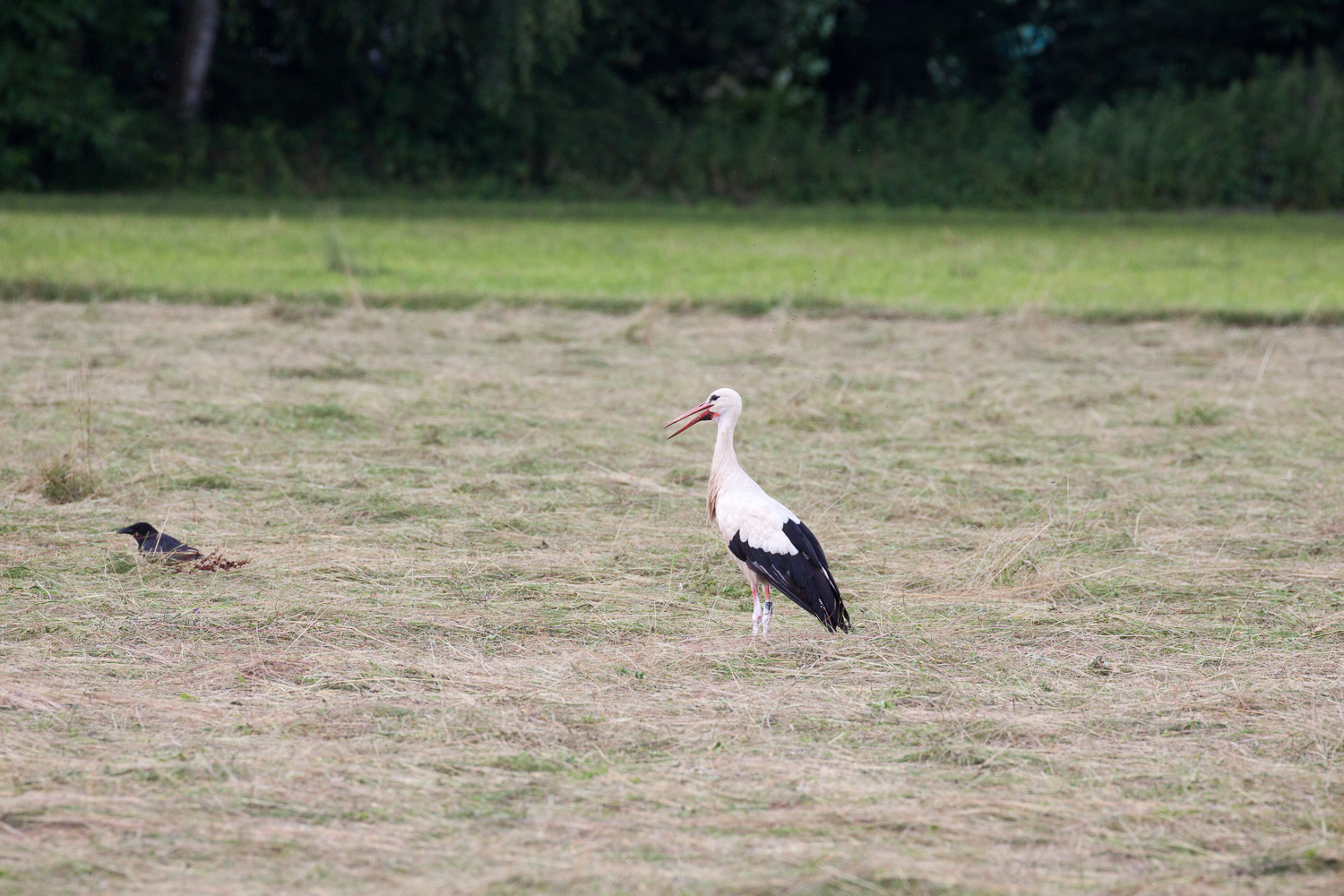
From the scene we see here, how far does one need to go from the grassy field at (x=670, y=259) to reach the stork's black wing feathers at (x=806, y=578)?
26.7ft

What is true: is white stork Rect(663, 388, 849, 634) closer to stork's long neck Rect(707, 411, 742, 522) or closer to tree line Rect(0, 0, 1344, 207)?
stork's long neck Rect(707, 411, 742, 522)

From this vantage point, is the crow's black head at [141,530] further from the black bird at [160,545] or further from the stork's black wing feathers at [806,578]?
the stork's black wing feathers at [806,578]

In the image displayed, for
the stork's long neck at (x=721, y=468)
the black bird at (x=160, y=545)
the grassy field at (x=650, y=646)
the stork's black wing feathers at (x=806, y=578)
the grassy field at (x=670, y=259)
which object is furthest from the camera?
the grassy field at (x=670, y=259)

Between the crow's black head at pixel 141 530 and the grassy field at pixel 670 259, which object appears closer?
the crow's black head at pixel 141 530

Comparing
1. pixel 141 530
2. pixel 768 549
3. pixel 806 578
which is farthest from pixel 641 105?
pixel 806 578

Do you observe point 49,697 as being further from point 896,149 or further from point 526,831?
point 896,149

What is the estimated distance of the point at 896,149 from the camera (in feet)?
86.4

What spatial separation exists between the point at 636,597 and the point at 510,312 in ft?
24.7

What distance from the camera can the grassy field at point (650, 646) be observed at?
3146mm

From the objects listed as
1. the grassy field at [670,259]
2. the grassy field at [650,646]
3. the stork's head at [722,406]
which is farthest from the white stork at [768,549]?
the grassy field at [670,259]

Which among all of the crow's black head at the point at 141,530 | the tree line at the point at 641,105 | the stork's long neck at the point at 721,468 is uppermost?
the tree line at the point at 641,105

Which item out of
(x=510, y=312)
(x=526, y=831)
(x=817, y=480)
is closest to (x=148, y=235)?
(x=510, y=312)

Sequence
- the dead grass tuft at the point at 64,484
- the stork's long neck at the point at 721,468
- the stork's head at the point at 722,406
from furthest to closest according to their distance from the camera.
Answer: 1. the dead grass tuft at the point at 64,484
2. the stork's head at the point at 722,406
3. the stork's long neck at the point at 721,468

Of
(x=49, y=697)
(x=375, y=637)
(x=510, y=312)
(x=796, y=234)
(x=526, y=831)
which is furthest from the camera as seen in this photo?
(x=796, y=234)
